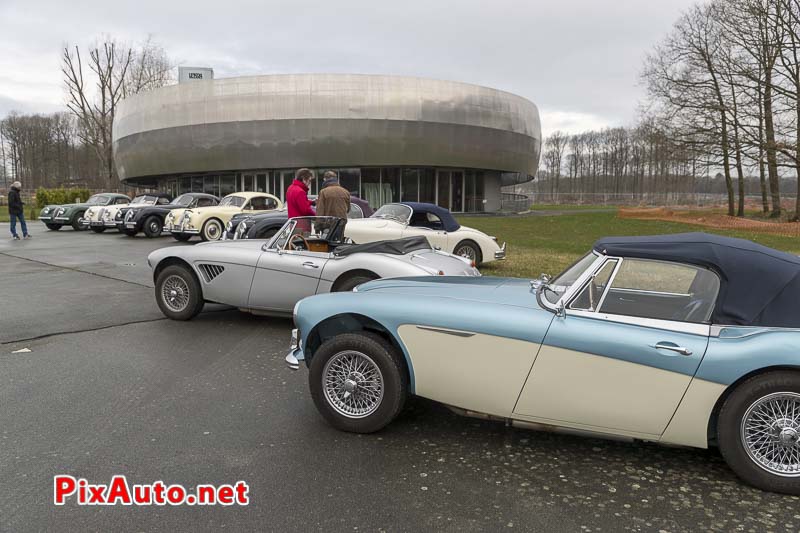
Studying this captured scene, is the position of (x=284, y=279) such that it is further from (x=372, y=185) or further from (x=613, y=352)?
(x=372, y=185)

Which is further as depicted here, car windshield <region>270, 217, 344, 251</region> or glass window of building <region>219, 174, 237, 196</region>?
glass window of building <region>219, 174, 237, 196</region>

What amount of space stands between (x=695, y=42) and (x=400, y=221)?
29570 mm

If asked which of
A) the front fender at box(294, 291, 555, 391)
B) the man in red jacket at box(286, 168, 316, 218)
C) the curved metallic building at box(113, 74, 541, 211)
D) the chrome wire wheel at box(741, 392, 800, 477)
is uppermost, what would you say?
the curved metallic building at box(113, 74, 541, 211)

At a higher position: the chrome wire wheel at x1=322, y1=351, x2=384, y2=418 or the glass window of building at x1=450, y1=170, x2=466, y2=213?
the glass window of building at x1=450, y1=170, x2=466, y2=213

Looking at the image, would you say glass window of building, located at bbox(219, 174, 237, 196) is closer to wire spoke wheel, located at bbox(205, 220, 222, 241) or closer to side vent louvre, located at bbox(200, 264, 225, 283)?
wire spoke wheel, located at bbox(205, 220, 222, 241)

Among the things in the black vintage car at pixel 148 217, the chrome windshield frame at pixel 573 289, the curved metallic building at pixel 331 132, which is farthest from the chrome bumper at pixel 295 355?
the curved metallic building at pixel 331 132

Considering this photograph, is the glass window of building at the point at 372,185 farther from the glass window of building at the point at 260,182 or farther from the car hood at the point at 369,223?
the car hood at the point at 369,223

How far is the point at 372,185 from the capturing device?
38.0 metres

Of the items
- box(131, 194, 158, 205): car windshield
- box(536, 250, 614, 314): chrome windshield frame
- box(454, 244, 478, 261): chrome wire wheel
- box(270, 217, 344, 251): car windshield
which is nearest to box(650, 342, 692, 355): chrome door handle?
box(536, 250, 614, 314): chrome windshield frame

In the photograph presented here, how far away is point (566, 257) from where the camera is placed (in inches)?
518

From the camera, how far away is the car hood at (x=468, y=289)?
11.9 feet

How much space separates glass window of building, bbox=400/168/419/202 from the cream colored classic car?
70.5 feet

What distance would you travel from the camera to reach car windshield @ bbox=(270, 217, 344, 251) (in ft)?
22.1
